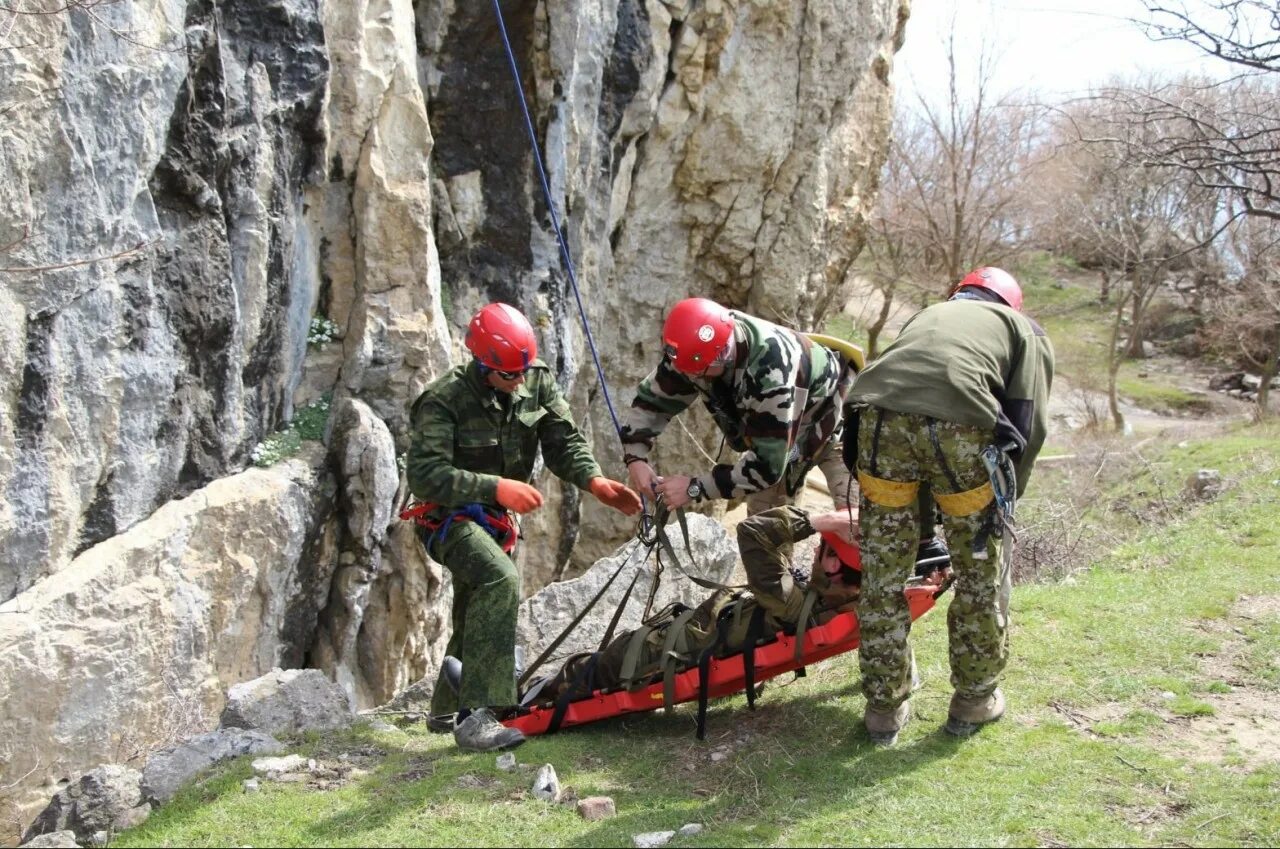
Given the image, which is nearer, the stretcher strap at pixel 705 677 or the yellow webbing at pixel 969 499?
the yellow webbing at pixel 969 499

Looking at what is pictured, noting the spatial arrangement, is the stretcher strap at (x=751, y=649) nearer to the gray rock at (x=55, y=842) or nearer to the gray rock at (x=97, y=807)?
the gray rock at (x=97, y=807)

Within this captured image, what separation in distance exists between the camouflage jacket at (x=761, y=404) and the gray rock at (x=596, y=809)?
154 cm

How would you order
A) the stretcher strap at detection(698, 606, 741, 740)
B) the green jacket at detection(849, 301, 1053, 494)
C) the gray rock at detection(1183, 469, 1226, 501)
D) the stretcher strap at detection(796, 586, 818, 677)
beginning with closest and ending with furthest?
the green jacket at detection(849, 301, 1053, 494) → the stretcher strap at detection(796, 586, 818, 677) → the stretcher strap at detection(698, 606, 741, 740) → the gray rock at detection(1183, 469, 1226, 501)

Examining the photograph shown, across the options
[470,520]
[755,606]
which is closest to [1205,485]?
[755,606]

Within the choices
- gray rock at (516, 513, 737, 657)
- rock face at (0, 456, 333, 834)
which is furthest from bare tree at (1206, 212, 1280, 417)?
rock face at (0, 456, 333, 834)

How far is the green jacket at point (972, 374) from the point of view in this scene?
431 cm

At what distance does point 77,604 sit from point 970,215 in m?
22.7

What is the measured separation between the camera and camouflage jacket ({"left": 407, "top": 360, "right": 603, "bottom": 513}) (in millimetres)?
5398

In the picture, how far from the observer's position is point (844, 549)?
5.14 m

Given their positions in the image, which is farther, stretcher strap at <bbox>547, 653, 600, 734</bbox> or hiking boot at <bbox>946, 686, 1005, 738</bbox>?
stretcher strap at <bbox>547, 653, 600, 734</bbox>

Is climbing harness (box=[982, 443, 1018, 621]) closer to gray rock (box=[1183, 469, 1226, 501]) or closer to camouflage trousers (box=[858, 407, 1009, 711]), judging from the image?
camouflage trousers (box=[858, 407, 1009, 711])

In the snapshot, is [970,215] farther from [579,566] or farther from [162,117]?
[162,117]

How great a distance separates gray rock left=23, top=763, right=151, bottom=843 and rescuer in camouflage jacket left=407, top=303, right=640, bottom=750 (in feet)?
4.80

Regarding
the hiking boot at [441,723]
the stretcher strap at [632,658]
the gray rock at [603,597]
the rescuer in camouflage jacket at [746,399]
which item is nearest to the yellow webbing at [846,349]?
the rescuer in camouflage jacket at [746,399]
